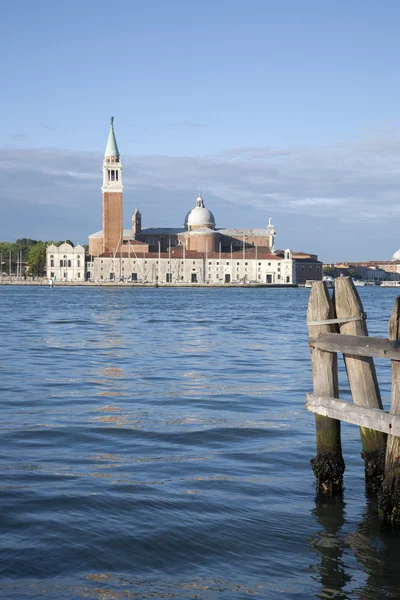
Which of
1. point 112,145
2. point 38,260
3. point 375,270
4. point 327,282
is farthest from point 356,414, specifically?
point 375,270

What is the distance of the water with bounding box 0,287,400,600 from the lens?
3811 millimetres

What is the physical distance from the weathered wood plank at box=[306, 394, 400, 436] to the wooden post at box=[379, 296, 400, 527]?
5 centimetres

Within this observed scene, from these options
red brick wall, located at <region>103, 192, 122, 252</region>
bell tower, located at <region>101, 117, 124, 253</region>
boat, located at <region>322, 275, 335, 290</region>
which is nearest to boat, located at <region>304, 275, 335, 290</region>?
boat, located at <region>322, 275, 335, 290</region>

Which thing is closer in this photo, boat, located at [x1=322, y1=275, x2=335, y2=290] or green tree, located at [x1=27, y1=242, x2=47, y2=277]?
boat, located at [x1=322, y1=275, x2=335, y2=290]

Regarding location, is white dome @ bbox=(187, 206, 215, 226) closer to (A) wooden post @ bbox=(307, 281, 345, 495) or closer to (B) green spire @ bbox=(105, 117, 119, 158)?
(B) green spire @ bbox=(105, 117, 119, 158)

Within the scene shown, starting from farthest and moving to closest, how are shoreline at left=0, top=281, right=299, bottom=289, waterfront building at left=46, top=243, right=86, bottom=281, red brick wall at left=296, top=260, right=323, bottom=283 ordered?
red brick wall at left=296, top=260, right=323, bottom=283
waterfront building at left=46, top=243, right=86, bottom=281
shoreline at left=0, top=281, right=299, bottom=289

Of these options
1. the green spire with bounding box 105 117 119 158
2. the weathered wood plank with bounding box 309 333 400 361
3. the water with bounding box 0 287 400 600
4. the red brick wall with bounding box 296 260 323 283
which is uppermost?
the green spire with bounding box 105 117 119 158

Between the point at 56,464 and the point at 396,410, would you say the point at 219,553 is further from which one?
the point at 56,464

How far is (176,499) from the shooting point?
493cm

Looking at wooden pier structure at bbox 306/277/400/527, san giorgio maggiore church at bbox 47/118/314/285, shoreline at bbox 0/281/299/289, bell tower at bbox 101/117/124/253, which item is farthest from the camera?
san giorgio maggiore church at bbox 47/118/314/285

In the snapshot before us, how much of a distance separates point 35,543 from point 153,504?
0.87 meters

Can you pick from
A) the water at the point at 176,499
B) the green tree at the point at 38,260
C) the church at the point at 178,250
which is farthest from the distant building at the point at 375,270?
the water at the point at 176,499

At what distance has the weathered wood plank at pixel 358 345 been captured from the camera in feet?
13.7

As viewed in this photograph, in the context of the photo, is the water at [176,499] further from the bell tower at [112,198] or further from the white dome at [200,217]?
the white dome at [200,217]
